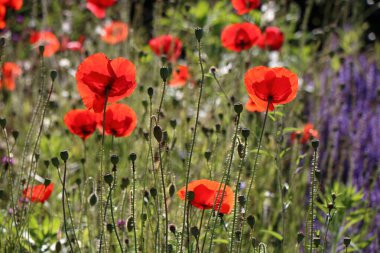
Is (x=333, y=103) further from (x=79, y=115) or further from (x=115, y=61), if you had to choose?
(x=115, y=61)

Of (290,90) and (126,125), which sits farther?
(126,125)

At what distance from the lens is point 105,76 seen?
183 centimetres

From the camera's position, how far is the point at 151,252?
8.38 ft

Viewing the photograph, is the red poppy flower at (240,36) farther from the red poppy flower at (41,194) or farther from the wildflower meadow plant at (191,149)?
the red poppy flower at (41,194)

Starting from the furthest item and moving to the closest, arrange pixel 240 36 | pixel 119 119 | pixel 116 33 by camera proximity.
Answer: pixel 116 33 < pixel 240 36 < pixel 119 119

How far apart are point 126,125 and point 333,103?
2419mm

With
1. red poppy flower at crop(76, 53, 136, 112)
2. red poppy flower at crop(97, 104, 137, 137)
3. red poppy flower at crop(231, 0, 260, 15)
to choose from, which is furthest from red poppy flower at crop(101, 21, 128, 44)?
red poppy flower at crop(76, 53, 136, 112)

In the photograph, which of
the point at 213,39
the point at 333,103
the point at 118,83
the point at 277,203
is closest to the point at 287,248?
the point at 277,203

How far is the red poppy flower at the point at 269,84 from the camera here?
1.85 meters

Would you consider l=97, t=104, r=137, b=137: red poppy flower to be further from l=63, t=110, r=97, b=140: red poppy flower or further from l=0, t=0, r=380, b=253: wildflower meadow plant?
l=63, t=110, r=97, b=140: red poppy flower

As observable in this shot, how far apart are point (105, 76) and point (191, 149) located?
0.31 meters

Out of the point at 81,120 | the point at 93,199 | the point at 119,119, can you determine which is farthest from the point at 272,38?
the point at 93,199

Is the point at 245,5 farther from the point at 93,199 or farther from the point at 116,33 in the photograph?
the point at 93,199

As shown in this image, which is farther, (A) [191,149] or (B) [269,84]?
(B) [269,84]
